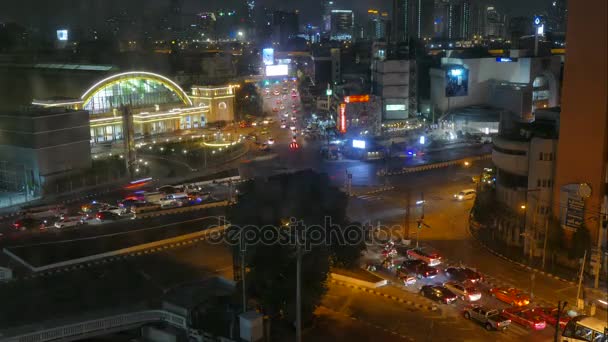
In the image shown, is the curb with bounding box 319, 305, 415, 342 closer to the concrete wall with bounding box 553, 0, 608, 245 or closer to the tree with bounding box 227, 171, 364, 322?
the tree with bounding box 227, 171, 364, 322

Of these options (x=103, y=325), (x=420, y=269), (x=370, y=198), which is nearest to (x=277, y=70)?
(x=370, y=198)

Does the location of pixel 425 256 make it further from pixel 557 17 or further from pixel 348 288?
pixel 557 17

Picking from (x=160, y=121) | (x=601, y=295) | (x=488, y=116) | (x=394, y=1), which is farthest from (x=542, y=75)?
(x=394, y=1)

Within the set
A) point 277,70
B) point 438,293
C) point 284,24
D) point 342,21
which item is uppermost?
point 342,21

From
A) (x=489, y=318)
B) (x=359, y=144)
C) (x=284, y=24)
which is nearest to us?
(x=489, y=318)

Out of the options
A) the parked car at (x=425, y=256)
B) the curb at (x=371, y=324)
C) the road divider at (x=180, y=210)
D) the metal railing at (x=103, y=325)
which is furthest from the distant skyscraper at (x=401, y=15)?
the metal railing at (x=103, y=325)

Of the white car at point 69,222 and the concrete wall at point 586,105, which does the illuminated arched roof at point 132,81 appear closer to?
the white car at point 69,222
